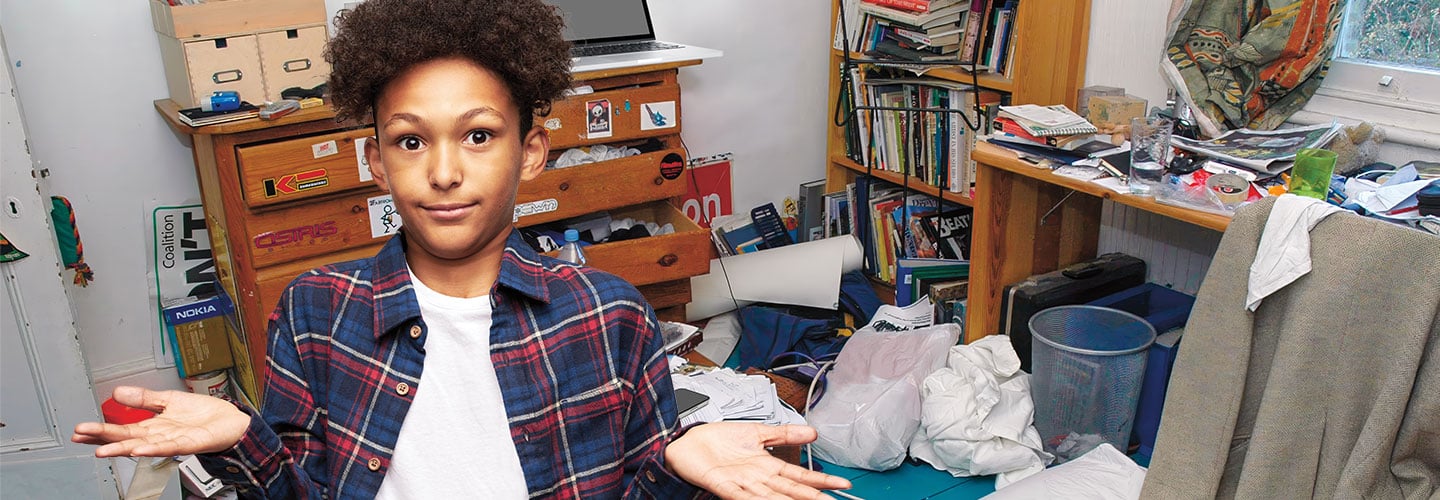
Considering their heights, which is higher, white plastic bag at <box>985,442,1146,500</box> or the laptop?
the laptop

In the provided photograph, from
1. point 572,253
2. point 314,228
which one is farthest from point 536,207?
point 314,228

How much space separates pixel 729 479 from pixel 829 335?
2.05 meters

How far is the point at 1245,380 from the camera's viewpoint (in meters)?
1.75

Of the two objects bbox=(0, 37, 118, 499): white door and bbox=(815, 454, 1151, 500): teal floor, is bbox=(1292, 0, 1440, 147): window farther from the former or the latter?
bbox=(0, 37, 118, 499): white door

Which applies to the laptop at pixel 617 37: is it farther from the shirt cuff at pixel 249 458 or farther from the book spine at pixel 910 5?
the shirt cuff at pixel 249 458

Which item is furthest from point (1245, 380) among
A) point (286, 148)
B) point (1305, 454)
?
point (286, 148)

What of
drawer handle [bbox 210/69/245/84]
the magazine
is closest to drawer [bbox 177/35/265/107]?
drawer handle [bbox 210/69/245/84]

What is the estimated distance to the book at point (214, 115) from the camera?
81.8 inches

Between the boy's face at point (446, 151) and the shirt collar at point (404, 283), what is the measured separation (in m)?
0.03

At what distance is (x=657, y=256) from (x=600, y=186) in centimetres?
24

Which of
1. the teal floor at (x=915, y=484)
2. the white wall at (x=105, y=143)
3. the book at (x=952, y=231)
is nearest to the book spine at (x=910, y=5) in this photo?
the book at (x=952, y=231)

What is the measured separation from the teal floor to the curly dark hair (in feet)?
4.89

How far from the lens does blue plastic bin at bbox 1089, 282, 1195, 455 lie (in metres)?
2.24

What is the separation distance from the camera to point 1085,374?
2.22 metres
